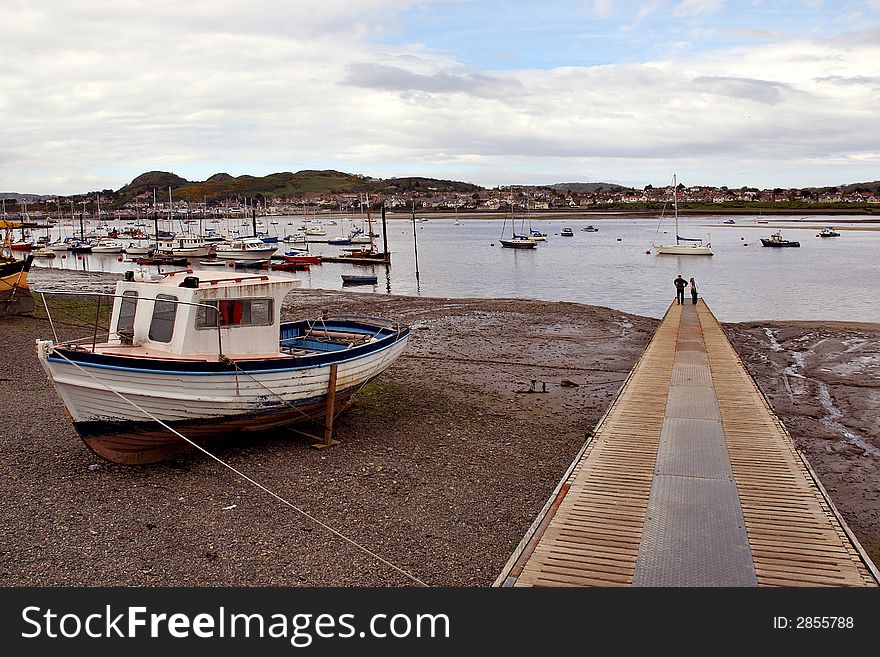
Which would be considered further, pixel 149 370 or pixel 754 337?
pixel 754 337

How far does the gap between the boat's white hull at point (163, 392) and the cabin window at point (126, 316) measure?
179cm

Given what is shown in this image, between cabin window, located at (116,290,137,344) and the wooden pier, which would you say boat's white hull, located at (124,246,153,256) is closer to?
cabin window, located at (116,290,137,344)

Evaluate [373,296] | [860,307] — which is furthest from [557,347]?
[860,307]

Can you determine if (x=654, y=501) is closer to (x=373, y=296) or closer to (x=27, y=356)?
(x=27, y=356)

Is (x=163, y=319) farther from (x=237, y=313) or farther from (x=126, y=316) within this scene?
(x=237, y=313)

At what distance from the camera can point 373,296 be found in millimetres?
44750

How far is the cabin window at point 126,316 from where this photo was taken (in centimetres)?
1373

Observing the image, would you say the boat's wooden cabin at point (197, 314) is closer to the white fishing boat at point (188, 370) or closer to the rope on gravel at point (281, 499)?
the white fishing boat at point (188, 370)

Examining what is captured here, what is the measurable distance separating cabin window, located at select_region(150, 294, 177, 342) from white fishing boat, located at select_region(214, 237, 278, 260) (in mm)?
65346

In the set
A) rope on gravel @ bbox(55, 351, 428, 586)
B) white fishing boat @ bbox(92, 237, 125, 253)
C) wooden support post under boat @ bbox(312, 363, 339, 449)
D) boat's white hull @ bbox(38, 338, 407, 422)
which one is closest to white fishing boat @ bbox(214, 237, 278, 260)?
white fishing boat @ bbox(92, 237, 125, 253)

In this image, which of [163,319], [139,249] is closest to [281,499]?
[163,319]

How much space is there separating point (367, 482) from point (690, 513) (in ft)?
17.0

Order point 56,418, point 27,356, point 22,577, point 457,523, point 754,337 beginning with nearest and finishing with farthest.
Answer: point 22,577, point 457,523, point 56,418, point 27,356, point 754,337

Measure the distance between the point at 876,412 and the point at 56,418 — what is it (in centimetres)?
1799
